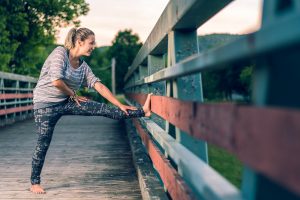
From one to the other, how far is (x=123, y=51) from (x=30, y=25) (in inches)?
3230

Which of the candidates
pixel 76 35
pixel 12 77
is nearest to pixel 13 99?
pixel 12 77

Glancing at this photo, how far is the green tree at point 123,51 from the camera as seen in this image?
329 ft

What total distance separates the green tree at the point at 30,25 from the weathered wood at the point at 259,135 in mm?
19520

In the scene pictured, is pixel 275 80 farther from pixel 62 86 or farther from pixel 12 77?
pixel 12 77

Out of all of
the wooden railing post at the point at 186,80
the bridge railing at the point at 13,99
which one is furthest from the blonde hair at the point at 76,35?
the bridge railing at the point at 13,99

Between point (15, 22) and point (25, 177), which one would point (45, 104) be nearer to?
point (25, 177)

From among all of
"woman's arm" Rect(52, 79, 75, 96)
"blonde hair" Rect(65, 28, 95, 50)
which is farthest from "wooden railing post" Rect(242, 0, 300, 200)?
"blonde hair" Rect(65, 28, 95, 50)

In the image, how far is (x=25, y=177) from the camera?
524 centimetres

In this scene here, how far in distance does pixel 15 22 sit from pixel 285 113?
21.6 metres

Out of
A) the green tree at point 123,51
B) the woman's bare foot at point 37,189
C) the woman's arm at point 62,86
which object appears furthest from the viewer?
the green tree at point 123,51

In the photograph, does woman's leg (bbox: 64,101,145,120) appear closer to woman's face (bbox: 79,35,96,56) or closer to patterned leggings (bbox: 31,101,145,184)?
patterned leggings (bbox: 31,101,145,184)

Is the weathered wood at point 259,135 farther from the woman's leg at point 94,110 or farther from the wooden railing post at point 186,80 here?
the woman's leg at point 94,110

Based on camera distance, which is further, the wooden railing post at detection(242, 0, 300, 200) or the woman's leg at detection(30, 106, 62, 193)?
the woman's leg at detection(30, 106, 62, 193)

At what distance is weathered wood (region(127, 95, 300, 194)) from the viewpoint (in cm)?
105
